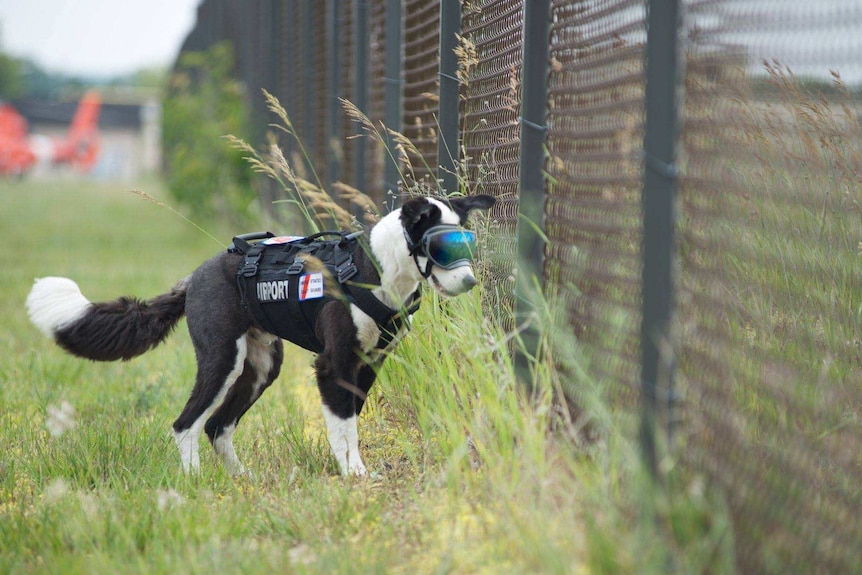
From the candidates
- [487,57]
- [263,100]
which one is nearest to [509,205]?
[487,57]

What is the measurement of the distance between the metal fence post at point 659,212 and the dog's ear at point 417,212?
4.04 feet

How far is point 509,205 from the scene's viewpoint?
4281 millimetres

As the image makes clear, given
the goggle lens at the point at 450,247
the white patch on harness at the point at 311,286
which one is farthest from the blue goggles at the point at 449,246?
the white patch on harness at the point at 311,286

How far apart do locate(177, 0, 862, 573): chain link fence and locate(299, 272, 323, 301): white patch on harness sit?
79 centimetres

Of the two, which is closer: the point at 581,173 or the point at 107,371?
the point at 581,173

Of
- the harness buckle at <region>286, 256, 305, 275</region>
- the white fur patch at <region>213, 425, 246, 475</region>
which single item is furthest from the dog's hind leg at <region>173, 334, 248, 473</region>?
the harness buckle at <region>286, 256, 305, 275</region>

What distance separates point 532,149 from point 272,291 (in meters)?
1.22

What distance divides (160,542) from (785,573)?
183 centimetres

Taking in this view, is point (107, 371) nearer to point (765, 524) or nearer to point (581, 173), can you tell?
point (581, 173)

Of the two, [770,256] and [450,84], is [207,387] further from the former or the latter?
[770,256]

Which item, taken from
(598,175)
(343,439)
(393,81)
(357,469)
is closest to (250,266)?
(343,439)

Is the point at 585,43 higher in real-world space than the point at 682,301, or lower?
higher

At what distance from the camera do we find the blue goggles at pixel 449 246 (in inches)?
143

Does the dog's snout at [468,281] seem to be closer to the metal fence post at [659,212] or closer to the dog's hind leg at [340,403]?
the dog's hind leg at [340,403]
